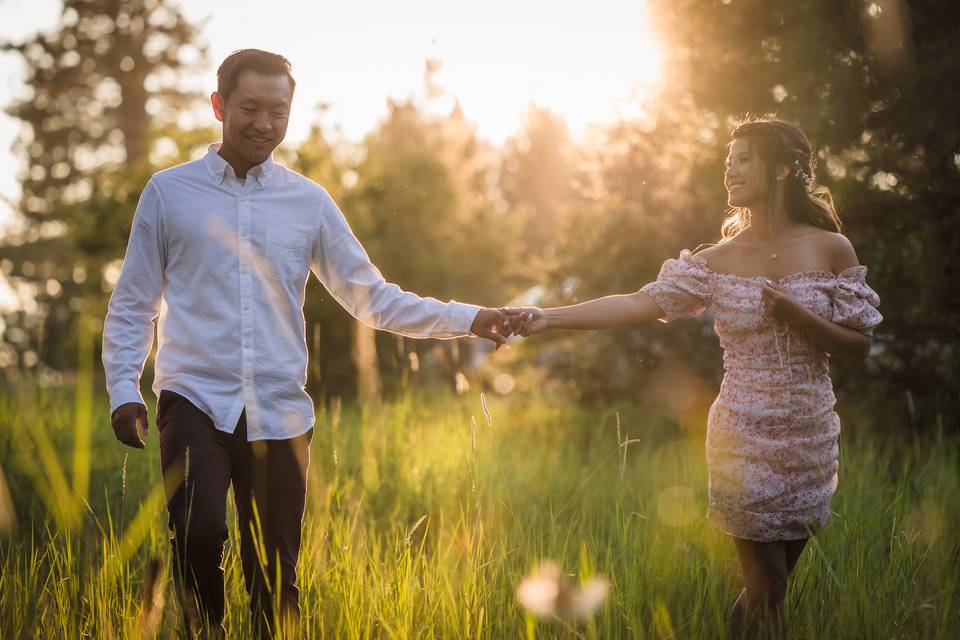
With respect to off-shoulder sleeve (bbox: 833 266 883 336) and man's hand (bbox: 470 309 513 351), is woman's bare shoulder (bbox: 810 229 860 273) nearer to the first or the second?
off-shoulder sleeve (bbox: 833 266 883 336)

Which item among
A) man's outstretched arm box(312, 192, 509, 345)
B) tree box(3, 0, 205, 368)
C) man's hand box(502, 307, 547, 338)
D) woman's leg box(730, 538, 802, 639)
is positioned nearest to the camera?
woman's leg box(730, 538, 802, 639)

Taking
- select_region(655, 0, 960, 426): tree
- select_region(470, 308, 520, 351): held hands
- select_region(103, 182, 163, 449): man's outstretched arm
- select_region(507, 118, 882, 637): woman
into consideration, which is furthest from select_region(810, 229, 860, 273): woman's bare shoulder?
select_region(655, 0, 960, 426): tree

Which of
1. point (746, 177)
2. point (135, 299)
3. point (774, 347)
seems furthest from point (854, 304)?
point (135, 299)

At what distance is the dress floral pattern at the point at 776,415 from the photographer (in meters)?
3.09

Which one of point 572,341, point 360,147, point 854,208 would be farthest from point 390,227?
point 854,208

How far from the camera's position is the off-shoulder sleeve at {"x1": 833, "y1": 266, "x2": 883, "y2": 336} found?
315cm

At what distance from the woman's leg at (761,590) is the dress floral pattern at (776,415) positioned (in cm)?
6

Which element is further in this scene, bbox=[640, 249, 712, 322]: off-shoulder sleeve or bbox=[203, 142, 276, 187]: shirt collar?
bbox=[640, 249, 712, 322]: off-shoulder sleeve

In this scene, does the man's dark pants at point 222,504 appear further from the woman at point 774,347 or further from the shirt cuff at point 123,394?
the woman at point 774,347

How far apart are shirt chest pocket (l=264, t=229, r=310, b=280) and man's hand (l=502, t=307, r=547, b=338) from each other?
1007 mm

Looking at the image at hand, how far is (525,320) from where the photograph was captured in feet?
12.8

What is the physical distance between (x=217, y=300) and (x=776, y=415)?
6.73 ft

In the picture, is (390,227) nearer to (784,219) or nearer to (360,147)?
(360,147)

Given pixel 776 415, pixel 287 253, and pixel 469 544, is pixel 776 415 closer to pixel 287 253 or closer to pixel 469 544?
pixel 469 544
